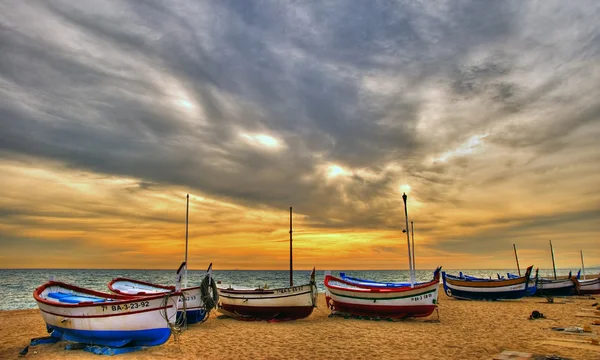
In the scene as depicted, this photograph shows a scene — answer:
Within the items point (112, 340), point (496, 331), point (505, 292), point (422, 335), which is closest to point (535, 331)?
point (496, 331)

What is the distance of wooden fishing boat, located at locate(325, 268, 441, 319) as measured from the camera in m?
20.1

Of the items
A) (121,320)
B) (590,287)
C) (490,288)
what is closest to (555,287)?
(590,287)

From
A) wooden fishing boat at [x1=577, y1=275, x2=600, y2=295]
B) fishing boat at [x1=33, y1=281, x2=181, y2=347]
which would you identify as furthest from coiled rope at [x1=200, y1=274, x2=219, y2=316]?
wooden fishing boat at [x1=577, y1=275, x2=600, y2=295]

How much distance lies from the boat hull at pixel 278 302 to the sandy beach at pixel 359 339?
2.21ft

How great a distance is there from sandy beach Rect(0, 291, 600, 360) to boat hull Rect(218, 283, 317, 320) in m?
0.67

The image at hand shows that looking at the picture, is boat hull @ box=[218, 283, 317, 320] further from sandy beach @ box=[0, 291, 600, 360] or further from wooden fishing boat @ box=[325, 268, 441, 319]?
wooden fishing boat @ box=[325, 268, 441, 319]

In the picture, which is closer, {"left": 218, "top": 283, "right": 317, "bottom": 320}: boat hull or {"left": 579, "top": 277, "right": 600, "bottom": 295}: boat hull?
{"left": 218, "top": 283, "right": 317, "bottom": 320}: boat hull

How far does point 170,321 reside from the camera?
13914 millimetres

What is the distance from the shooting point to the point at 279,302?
2059 centimetres

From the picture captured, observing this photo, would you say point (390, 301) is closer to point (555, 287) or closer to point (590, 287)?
point (555, 287)

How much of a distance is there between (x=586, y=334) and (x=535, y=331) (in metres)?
1.96

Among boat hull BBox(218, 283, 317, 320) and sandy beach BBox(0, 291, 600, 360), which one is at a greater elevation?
boat hull BBox(218, 283, 317, 320)

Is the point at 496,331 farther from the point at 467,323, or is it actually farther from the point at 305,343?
the point at 305,343

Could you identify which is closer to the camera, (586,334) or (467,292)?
(586,334)
